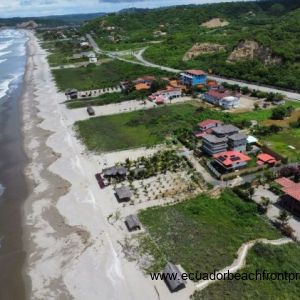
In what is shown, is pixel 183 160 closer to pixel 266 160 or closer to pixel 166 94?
pixel 266 160

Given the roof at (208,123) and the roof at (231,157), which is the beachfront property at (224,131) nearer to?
the roof at (231,157)

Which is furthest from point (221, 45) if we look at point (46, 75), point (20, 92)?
point (20, 92)

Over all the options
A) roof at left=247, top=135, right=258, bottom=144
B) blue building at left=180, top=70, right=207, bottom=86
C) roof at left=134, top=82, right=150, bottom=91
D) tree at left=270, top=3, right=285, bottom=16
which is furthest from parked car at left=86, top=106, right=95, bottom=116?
tree at left=270, top=3, right=285, bottom=16

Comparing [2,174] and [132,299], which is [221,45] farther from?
[132,299]

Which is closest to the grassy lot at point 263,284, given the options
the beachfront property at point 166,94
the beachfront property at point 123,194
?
the beachfront property at point 123,194

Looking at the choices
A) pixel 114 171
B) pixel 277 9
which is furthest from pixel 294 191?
pixel 277 9

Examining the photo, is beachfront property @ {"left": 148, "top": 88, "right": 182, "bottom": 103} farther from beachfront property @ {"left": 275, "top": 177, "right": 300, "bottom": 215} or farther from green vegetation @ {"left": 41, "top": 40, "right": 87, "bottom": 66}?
green vegetation @ {"left": 41, "top": 40, "right": 87, "bottom": 66}
